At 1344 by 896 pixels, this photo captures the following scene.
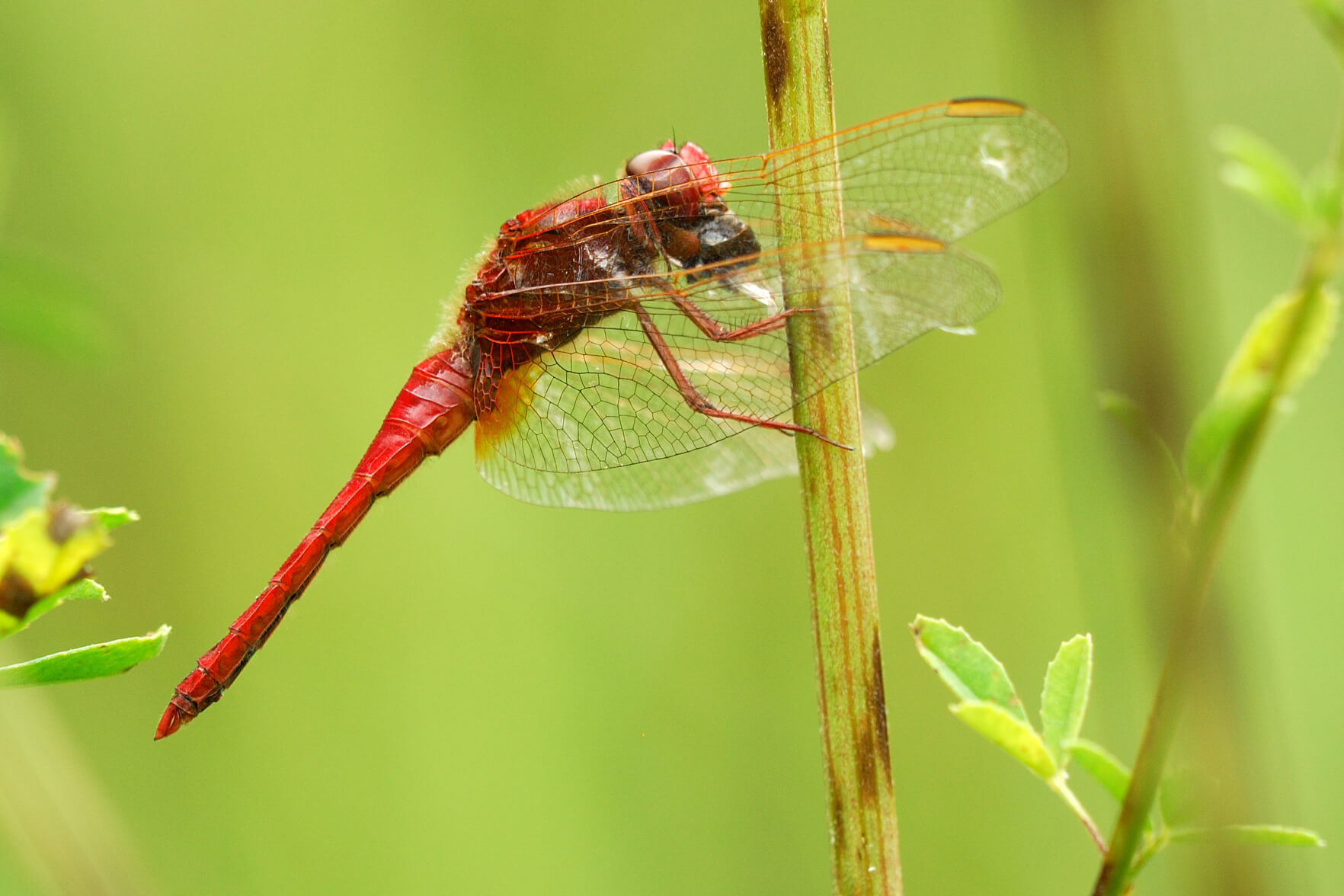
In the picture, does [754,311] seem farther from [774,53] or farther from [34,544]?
[34,544]

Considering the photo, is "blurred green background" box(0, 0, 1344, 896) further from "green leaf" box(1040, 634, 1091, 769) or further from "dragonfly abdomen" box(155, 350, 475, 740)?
"green leaf" box(1040, 634, 1091, 769)

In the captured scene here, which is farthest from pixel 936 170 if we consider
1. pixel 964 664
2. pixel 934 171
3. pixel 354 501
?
pixel 354 501

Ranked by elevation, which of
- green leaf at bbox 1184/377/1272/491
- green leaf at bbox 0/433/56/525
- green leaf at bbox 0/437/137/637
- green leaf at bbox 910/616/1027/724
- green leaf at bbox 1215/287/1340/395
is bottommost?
green leaf at bbox 910/616/1027/724

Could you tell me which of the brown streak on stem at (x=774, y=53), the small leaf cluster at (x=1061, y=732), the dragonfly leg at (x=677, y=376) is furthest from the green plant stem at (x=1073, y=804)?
the dragonfly leg at (x=677, y=376)

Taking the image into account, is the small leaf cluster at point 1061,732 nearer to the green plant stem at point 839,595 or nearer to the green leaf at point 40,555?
the green plant stem at point 839,595

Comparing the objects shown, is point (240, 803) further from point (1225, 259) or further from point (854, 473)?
point (1225, 259)

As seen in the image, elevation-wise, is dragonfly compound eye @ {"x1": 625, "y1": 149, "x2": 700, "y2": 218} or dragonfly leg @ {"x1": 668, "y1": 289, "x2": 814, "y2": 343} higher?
dragonfly compound eye @ {"x1": 625, "y1": 149, "x2": 700, "y2": 218}

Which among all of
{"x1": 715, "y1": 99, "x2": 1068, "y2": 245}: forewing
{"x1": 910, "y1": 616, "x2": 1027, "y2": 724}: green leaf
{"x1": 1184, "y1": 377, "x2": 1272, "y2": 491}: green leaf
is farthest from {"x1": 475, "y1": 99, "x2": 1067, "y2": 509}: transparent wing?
{"x1": 1184, "y1": 377, "x2": 1272, "y2": 491}: green leaf

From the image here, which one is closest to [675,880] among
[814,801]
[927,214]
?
[814,801]
